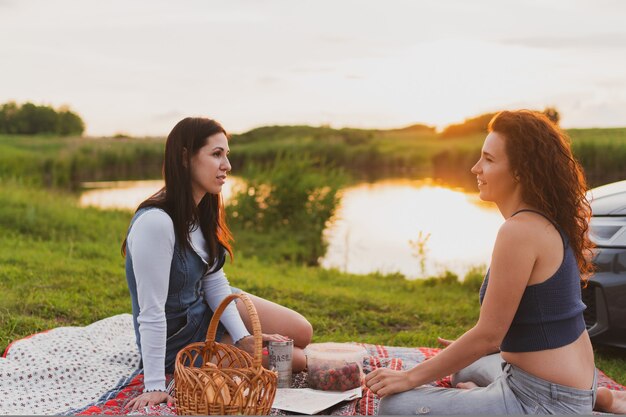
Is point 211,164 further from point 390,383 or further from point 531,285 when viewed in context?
point 531,285

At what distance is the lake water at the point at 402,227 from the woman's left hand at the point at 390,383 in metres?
5.59

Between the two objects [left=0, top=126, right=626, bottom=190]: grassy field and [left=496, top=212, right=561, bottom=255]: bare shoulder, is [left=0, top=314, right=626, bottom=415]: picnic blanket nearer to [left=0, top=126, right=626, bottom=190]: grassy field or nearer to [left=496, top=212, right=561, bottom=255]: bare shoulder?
[left=496, top=212, right=561, bottom=255]: bare shoulder

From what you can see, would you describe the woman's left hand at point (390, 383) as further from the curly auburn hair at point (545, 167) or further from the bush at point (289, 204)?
the bush at point (289, 204)

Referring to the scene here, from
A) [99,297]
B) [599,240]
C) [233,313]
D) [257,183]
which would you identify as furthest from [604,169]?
[233,313]

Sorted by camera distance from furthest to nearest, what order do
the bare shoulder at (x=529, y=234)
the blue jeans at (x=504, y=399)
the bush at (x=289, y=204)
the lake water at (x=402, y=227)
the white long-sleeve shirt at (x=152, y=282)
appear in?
the bush at (x=289, y=204)
the lake water at (x=402, y=227)
the white long-sleeve shirt at (x=152, y=282)
the blue jeans at (x=504, y=399)
the bare shoulder at (x=529, y=234)

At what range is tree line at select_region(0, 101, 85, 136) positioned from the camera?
92.4 feet

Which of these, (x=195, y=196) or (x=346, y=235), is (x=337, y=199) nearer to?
(x=346, y=235)

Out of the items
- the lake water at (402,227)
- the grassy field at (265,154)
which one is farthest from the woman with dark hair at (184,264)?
the grassy field at (265,154)

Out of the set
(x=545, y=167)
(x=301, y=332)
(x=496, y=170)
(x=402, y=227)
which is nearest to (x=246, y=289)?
(x=301, y=332)

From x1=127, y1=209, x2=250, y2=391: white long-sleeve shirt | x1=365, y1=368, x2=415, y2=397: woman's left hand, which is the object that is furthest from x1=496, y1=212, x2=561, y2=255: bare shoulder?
x1=127, y1=209, x2=250, y2=391: white long-sleeve shirt

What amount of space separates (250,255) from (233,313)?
6.44m

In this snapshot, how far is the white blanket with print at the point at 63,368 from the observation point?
3506 mm

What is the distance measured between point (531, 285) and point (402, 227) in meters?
11.3

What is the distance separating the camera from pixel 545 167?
2672 mm
